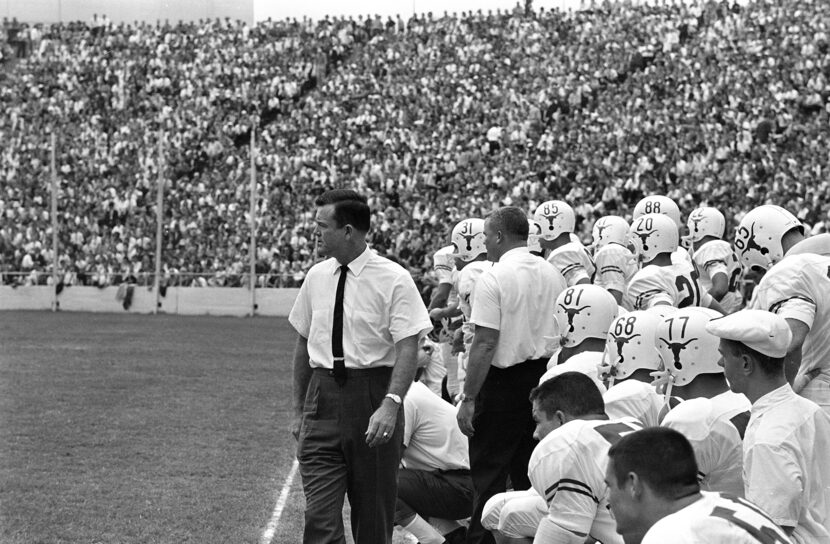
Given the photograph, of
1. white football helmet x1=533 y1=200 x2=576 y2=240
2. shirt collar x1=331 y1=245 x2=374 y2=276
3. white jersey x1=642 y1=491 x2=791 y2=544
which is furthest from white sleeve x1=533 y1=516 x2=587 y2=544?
white football helmet x1=533 y1=200 x2=576 y2=240

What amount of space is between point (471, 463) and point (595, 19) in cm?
3775

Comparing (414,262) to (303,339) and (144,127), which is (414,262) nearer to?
(144,127)

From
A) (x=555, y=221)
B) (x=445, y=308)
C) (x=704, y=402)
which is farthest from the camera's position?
(x=445, y=308)

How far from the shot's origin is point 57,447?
514 inches

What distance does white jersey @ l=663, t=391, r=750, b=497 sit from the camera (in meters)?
5.25

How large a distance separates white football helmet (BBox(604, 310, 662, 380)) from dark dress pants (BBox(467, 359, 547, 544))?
1.33 metres

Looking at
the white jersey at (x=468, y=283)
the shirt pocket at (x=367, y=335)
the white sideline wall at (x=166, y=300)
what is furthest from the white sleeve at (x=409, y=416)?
the white sideline wall at (x=166, y=300)

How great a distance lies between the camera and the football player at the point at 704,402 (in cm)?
527

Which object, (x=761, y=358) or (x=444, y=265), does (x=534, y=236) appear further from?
(x=761, y=358)

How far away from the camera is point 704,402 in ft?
17.8

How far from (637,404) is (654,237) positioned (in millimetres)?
3609

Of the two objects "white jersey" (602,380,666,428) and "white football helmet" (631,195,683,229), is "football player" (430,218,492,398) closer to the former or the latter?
"white football helmet" (631,195,683,229)

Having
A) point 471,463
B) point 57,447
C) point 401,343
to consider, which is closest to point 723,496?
point 401,343

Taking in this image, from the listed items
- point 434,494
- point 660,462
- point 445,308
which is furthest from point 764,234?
point 445,308
